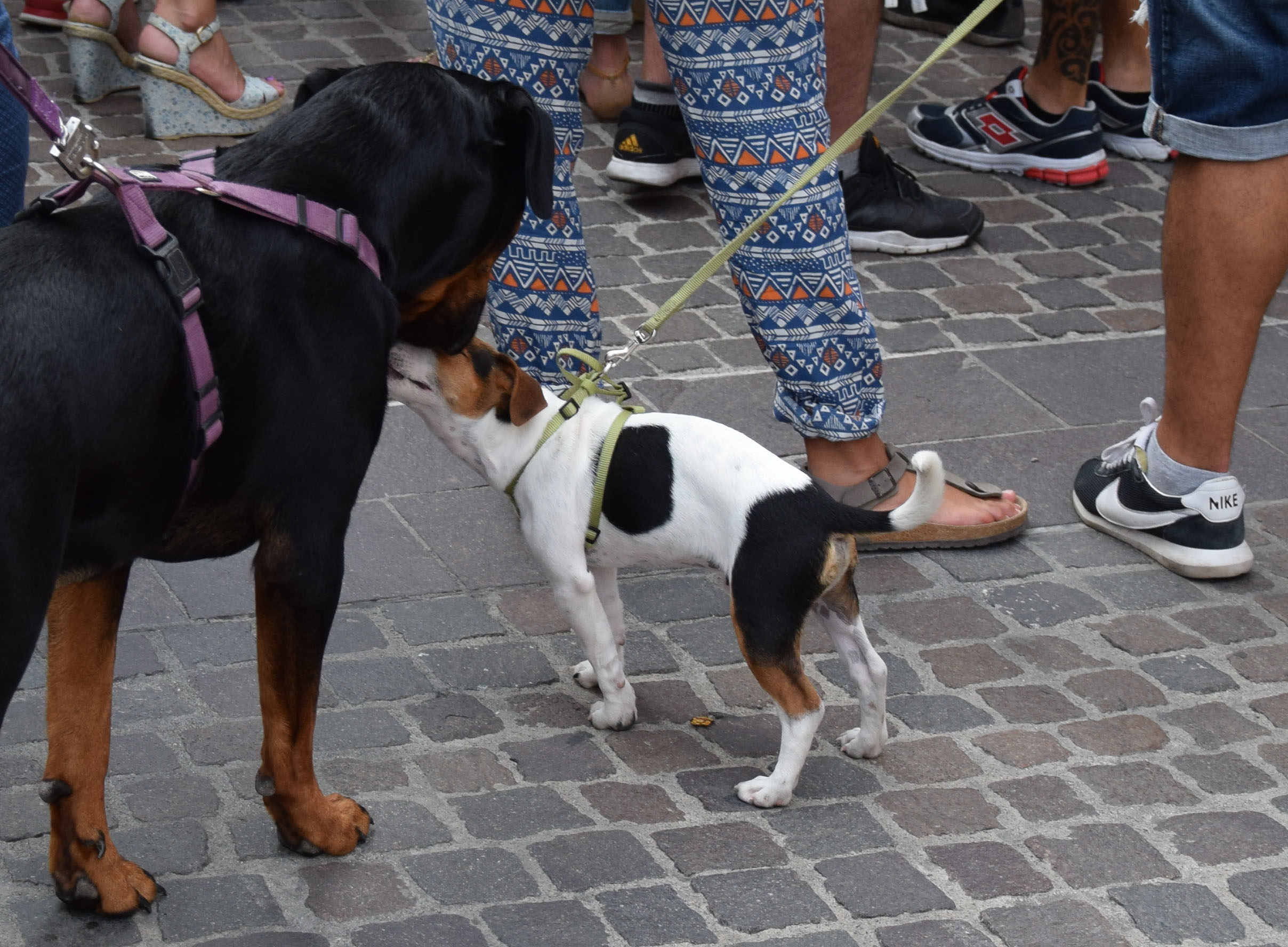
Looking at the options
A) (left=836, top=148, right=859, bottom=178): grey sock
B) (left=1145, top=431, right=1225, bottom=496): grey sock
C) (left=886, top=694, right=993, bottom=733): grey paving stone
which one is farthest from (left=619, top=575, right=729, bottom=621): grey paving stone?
(left=836, top=148, right=859, bottom=178): grey sock

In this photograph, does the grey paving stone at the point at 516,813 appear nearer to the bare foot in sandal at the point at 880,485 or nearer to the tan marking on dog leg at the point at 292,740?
the tan marking on dog leg at the point at 292,740

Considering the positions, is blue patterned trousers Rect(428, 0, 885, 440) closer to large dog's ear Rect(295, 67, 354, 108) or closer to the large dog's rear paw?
large dog's ear Rect(295, 67, 354, 108)

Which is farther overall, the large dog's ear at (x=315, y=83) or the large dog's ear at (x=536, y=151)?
the large dog's ear at (x=315, y=83)

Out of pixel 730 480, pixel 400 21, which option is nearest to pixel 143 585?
pixel 730 480

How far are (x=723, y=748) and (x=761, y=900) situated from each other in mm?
530

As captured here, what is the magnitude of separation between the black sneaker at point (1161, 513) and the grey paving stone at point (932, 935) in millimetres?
1569

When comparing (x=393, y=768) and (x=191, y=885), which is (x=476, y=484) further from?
(x=191, y=885)

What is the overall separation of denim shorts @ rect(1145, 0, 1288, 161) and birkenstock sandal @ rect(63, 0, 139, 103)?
454cm

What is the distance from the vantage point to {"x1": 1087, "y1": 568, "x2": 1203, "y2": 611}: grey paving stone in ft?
13.0

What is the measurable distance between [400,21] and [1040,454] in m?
4.48

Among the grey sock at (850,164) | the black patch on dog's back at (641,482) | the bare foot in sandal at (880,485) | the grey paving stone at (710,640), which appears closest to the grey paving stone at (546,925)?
the black patch on dog's back at (641,482)

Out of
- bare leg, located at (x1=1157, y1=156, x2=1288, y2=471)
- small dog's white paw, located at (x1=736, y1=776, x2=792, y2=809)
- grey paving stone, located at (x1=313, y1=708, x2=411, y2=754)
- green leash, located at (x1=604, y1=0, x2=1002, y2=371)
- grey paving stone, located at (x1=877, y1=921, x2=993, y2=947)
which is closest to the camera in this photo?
grey paving stone, located at (x1=877, y1=921, x2=993, y2=947)

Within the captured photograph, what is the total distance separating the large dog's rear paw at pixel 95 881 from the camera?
271cm

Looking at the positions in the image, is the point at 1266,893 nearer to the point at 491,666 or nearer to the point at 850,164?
the point at 491,666
